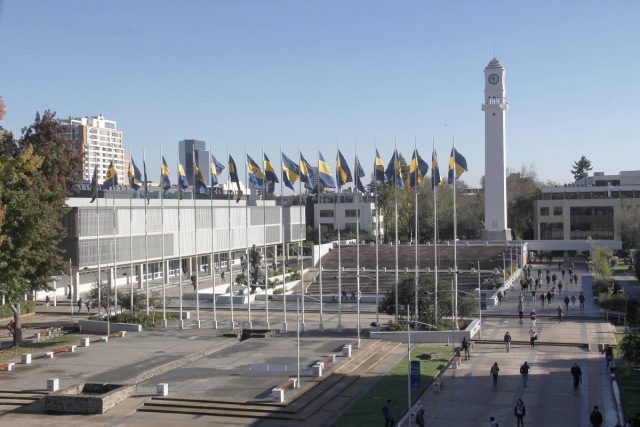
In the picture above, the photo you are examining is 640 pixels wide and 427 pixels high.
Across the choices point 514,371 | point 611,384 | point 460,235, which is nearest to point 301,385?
point 514,371

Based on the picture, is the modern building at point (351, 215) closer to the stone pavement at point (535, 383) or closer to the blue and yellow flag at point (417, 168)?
the stone pavement at point (535, 383)

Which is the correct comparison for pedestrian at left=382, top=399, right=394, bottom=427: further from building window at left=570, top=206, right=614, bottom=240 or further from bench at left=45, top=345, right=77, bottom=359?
building window at left=570, top=206, right=614, bottom=240

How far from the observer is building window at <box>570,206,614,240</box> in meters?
109

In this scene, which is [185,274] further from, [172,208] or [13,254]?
[13,254]

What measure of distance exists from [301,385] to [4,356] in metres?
17.8

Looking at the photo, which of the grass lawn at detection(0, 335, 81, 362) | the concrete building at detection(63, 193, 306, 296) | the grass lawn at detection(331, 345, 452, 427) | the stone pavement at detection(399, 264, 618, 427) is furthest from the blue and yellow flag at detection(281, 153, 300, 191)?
the grass lawn at detection(0, 335, 81, 362)

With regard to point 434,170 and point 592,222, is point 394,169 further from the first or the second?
point 592,222

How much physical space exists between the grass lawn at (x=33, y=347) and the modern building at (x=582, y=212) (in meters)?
77.5

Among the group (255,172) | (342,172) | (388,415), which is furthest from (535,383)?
(255,172)

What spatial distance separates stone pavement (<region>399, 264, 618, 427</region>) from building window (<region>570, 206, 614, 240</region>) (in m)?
59.7

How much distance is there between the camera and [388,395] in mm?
32125

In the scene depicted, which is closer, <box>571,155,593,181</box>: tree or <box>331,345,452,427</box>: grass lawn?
<box>331,345,452,427</box>: grass lawn

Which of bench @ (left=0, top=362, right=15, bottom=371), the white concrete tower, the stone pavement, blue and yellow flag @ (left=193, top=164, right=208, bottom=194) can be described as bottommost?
the stone pavement

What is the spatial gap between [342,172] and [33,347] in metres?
19.8
